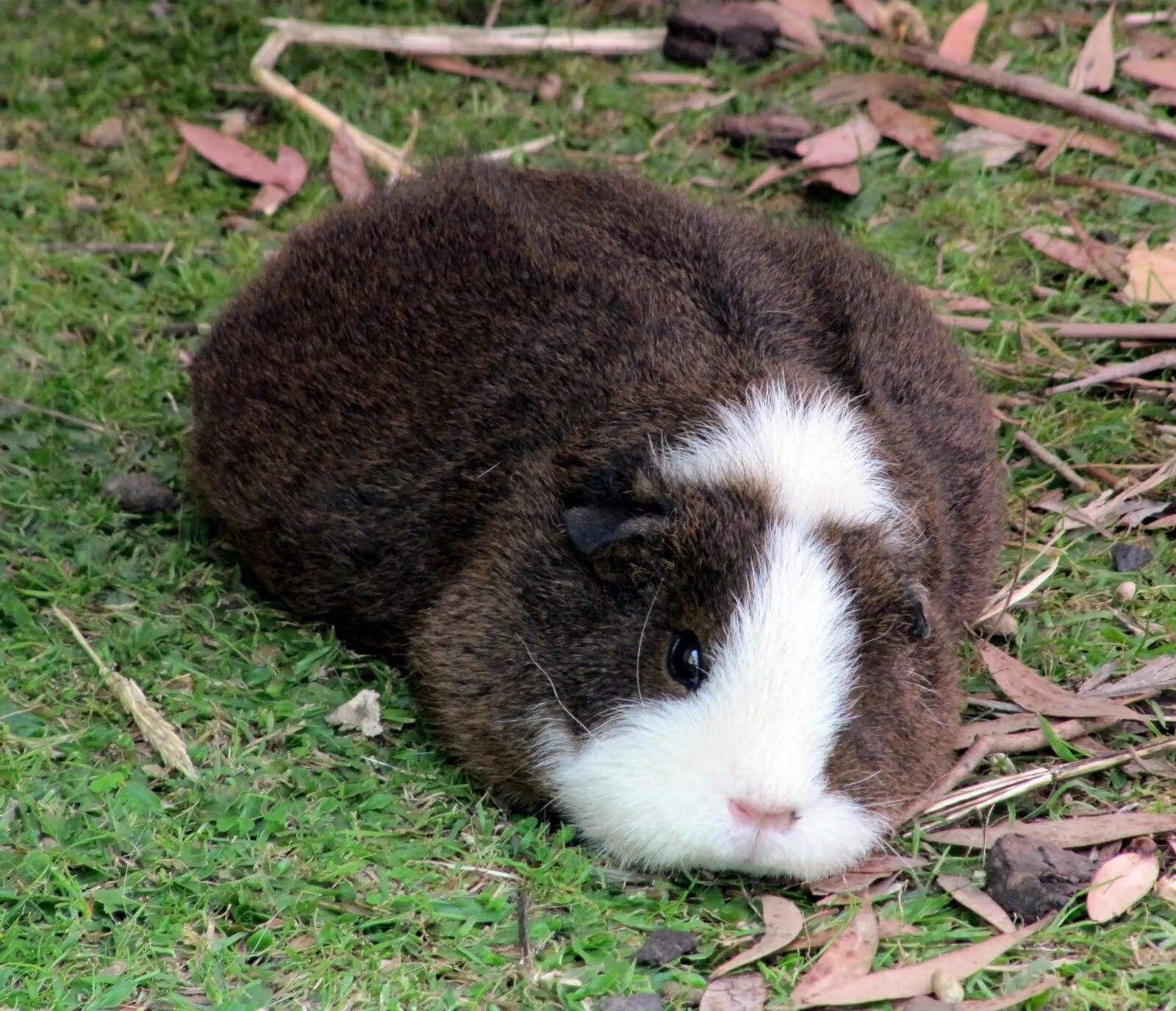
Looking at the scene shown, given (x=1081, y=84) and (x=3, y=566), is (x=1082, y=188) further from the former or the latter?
(x=3, y=566)

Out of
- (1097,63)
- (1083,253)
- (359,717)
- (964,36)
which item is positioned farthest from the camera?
(964,36)

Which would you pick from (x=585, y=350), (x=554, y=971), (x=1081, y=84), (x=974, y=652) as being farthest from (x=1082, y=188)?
(x=554, y=971)

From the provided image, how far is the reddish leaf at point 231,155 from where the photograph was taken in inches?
316

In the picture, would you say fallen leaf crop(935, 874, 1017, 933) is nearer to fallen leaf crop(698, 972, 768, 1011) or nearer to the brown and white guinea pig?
the brown and white guinea pig

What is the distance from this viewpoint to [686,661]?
4.30 m

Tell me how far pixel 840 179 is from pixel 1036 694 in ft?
11.2

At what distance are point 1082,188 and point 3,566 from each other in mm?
5313

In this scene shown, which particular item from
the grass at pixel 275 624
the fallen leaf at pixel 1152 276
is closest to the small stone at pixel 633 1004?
the grass at pixel 275 624

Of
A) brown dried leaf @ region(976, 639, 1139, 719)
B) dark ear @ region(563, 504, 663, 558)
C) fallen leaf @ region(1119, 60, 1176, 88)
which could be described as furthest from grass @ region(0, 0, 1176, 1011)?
dark ear @ region(563, 504, 663, 558)

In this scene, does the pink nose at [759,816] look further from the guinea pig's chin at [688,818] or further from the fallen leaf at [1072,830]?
the fallen leaf at [1072,830]

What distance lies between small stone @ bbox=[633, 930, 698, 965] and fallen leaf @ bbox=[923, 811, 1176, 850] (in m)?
0.90

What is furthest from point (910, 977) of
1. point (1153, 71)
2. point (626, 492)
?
point (1153, 71)

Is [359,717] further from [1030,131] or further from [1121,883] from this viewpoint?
[1030,131]

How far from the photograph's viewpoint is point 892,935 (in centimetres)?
427
